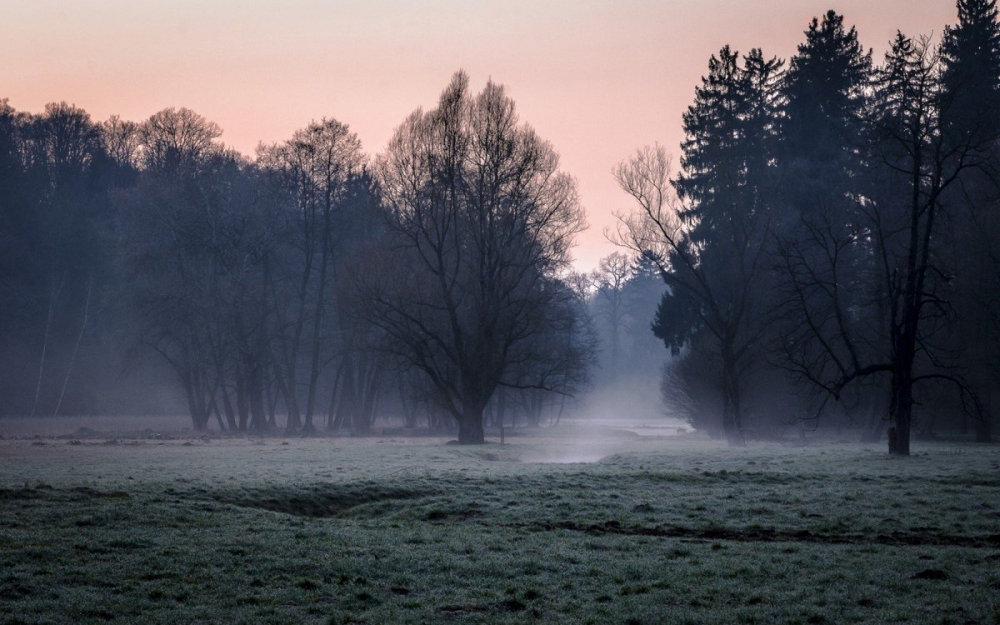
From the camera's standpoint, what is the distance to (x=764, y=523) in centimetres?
1670

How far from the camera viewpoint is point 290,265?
62344 millimetres

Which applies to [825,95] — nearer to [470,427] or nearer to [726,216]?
[726,216]

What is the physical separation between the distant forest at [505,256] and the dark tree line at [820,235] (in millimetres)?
218

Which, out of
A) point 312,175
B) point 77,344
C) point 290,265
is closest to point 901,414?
point 312,175

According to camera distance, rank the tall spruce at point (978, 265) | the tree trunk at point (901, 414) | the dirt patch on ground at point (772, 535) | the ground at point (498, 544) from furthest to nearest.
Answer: the tall spruce at point (978, 265) → the tree trunk at point (901, 414) → the dirt patch on ground at point (772, 535) → the ground at point (498, 544)

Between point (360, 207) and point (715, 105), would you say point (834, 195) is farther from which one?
→ point (360, 207)

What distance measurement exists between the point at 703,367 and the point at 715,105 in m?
15.8

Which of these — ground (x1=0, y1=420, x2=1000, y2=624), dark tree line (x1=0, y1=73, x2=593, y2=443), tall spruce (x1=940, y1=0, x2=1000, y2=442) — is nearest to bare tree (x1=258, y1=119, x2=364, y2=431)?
dark tree line (x1=0, y1=73, x2=593, y2=443)

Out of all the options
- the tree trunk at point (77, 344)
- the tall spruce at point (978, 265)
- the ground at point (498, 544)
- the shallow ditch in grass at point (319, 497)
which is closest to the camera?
the ground at point (498, 544)

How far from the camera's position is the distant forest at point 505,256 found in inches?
1674

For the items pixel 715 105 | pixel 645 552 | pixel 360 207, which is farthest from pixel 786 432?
pixel 645 552

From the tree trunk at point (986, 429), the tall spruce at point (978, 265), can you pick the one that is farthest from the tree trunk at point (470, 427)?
the tree trunk at point (986, 429)

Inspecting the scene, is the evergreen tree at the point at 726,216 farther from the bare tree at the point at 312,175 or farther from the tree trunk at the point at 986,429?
the bare tree at the point at 312,175

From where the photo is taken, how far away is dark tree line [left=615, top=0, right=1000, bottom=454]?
136ft
